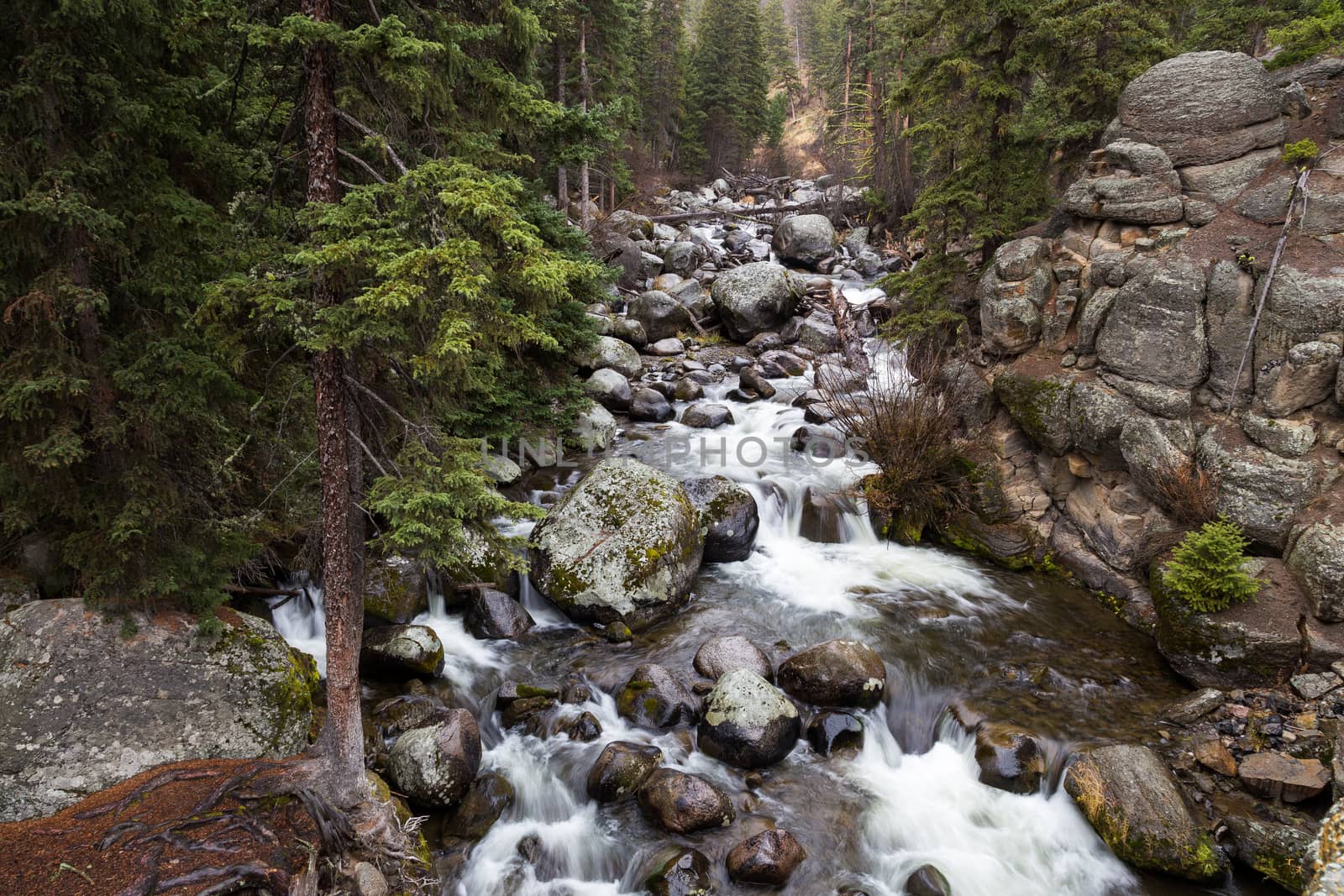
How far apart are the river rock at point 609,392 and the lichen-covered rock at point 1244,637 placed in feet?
39.6

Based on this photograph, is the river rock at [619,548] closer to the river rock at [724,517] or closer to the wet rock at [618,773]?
the river rock at [724,517]

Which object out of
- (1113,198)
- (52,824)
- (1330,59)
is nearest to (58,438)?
(52,824)

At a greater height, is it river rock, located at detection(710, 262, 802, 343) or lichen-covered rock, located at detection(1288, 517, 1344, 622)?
river rock, located at detection(710, 262, 802, 343)

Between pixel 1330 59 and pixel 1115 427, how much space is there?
6.96 metres

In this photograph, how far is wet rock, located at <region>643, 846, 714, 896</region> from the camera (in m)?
6.14

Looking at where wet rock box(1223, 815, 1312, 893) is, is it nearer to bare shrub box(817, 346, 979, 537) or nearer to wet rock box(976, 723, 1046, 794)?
wet rock box(976, 723, 1046, 794)

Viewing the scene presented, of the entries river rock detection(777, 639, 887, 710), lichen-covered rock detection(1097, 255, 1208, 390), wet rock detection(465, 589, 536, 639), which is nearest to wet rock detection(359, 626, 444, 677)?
wet rock detection(465, 589, 536, 639)

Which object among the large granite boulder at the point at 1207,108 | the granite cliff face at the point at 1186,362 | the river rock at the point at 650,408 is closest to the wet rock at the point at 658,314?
the river rock at the point at 650,408

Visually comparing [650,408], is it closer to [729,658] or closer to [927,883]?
[729,658]

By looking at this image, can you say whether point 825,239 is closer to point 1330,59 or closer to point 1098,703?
point 1330,59

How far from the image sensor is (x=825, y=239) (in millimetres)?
28688

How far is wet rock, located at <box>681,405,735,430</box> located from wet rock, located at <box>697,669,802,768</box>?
9.04 metres

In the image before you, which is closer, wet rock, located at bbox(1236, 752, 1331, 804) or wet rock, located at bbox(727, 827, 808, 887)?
wet rock, located at bbox(727, 827, 808, 887)

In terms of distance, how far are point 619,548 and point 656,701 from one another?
2.47 m
